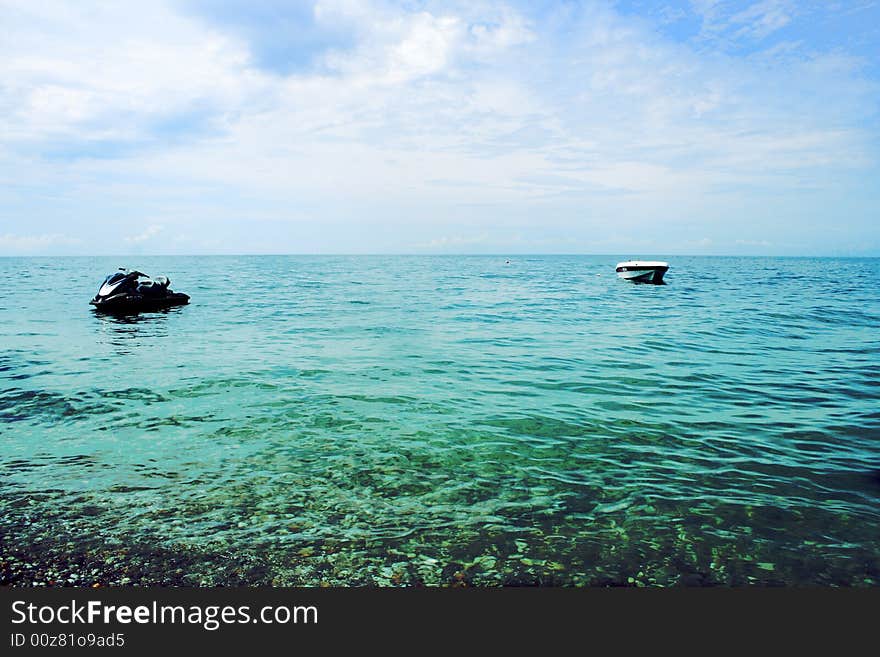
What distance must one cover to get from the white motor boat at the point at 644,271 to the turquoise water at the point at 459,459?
38.3 metres

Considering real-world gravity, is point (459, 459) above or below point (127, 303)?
below

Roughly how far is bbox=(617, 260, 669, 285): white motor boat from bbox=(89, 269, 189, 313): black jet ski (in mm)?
45793

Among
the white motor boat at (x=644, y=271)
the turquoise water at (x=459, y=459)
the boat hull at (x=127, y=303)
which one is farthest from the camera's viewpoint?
the white motor boat at (x=644, y=271)

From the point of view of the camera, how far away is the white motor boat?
57.6 m

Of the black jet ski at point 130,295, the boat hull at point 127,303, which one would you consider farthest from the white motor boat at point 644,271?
the boat hull at point 127,303

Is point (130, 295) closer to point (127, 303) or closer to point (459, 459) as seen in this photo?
point (127, 303)

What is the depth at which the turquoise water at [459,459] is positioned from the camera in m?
5.93

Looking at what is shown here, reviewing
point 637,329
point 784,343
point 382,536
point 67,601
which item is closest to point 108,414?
point 67,601

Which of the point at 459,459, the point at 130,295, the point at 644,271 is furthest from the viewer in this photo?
the point at 644,271

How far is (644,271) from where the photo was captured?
59094 mm

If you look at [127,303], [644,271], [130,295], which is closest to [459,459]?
[127,303]

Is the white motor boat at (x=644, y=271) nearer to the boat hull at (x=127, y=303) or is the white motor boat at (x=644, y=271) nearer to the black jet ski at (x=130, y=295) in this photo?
the black jet ski at (x=130, y=295)

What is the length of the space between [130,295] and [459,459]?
29.8m

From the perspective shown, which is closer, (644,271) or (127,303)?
(127,303)
